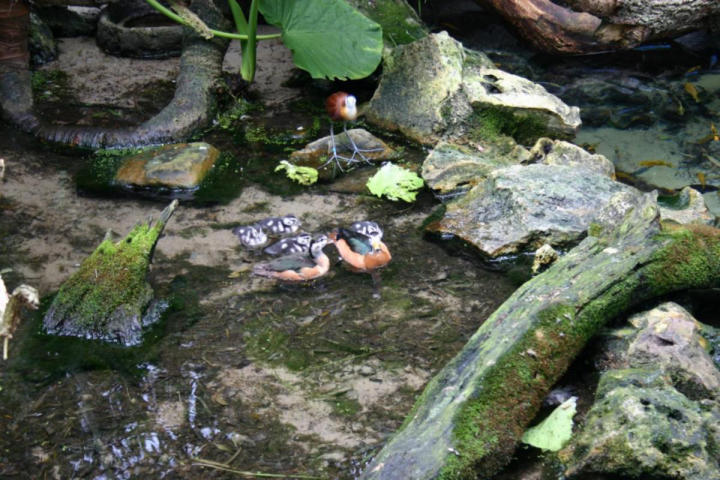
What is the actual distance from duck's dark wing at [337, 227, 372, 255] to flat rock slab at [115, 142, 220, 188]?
5.49 feet

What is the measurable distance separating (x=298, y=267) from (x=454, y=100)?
8.68ft

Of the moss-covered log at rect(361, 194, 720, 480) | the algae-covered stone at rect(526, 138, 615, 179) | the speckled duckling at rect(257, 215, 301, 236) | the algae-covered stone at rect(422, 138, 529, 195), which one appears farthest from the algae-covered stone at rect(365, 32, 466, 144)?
the moss-covered log at rect(361, 194, 720, 480)

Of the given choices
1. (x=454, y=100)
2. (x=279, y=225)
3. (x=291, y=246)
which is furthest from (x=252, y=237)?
(x=454, y=100)

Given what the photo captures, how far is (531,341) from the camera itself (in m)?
3.80

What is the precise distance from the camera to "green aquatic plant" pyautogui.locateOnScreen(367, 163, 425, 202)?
6.36 m

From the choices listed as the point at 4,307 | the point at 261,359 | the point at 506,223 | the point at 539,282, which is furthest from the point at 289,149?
the point at 4,307

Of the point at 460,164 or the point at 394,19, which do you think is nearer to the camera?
the point at 460,164

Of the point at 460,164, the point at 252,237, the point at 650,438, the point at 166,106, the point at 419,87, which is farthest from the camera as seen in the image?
the point at 166,106

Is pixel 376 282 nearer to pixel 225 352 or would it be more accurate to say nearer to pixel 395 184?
pixel 225 352

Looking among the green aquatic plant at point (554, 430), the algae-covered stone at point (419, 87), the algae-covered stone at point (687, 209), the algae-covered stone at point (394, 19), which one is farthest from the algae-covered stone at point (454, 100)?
the green aquatic plant at point (554, 430)

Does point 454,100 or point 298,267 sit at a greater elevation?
point 454,100

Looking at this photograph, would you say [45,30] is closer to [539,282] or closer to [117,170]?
[117,170]

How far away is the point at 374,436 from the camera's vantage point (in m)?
3.98

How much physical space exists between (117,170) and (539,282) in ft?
12.5
